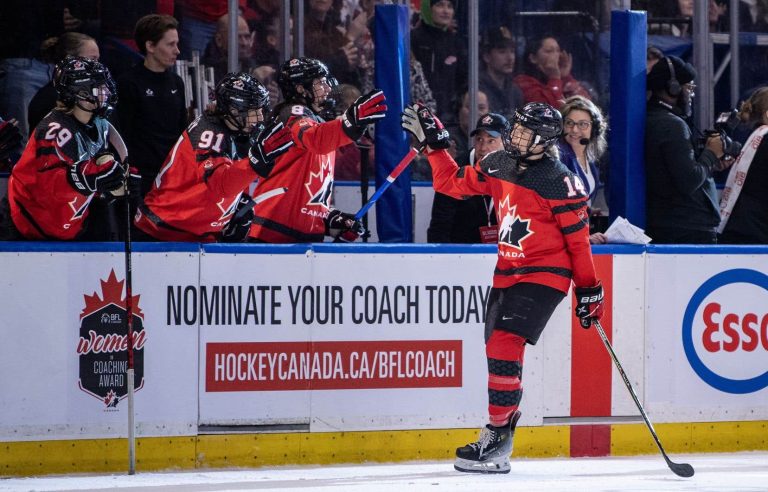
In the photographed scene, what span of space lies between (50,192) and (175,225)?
2.02 feet

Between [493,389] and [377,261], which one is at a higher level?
[377,261]

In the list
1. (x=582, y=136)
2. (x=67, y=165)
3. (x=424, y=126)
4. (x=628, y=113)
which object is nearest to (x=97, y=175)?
(x=67, y=165)

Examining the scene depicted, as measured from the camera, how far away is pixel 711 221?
6.58 meters

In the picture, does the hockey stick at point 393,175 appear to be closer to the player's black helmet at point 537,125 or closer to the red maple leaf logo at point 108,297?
the player's black helmet at point 537,125

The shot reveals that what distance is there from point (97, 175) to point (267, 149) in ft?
2.30

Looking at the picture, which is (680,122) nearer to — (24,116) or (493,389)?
(493,389)

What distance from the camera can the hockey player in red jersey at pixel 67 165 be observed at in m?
5.43

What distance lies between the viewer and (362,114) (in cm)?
559

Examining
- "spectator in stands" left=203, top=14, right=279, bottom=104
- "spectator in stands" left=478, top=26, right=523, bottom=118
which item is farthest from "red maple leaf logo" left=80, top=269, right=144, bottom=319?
"spectator in stands" left=478, top=26, right=523, bottom=118

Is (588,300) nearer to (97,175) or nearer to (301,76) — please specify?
(301,76)

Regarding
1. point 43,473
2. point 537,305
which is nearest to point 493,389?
point 537,305

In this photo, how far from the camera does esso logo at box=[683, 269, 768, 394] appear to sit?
638 centimetres

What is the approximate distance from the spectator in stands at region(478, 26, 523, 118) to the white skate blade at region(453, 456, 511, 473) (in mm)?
3157

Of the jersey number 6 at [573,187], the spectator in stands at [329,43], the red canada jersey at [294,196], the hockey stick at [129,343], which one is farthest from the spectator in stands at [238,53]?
the jersey number 6 at [573,187]
